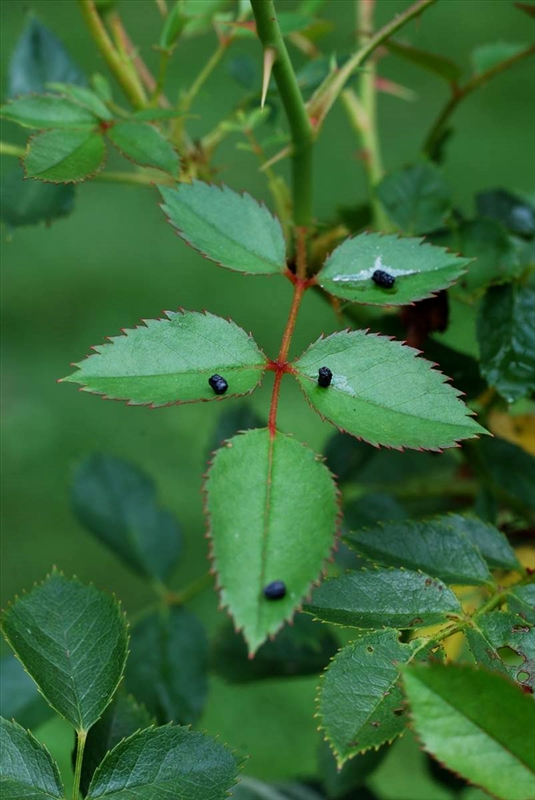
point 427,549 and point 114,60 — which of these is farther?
point 114,60

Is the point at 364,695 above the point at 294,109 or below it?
below

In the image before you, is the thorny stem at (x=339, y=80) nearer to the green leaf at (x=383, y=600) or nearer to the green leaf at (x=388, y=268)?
the green leaf at (x=388, y=268)

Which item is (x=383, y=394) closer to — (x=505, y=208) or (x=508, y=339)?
(x=508, y=339)

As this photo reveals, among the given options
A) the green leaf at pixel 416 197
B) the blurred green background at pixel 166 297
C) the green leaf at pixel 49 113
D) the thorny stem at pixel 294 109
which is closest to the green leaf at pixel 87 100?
the green leaf at pixel 49 113

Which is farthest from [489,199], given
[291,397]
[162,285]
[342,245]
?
[162,285]

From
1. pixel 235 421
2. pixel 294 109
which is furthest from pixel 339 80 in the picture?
pixel 235 421
